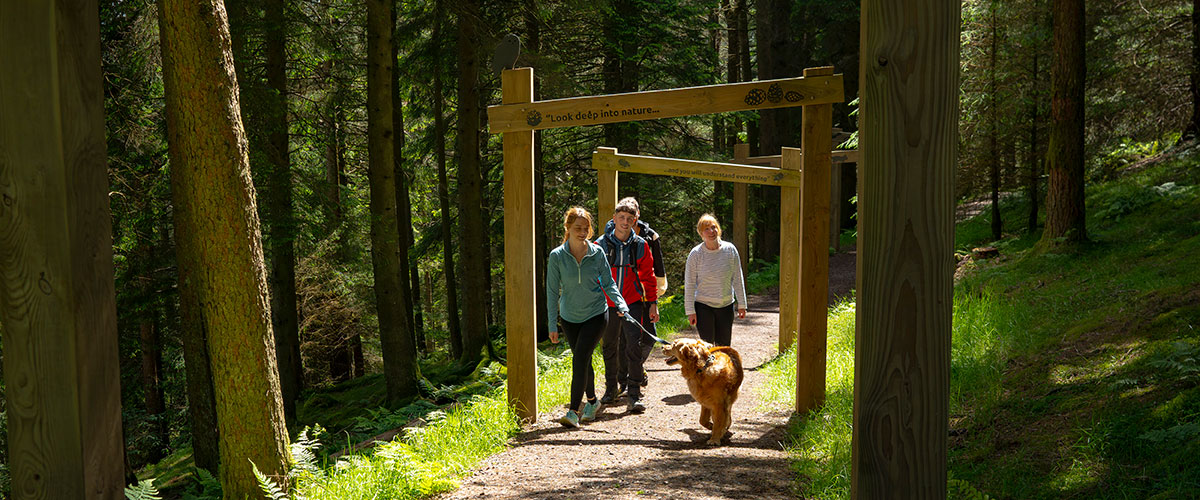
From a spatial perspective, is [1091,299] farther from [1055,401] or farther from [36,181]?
[36,181]

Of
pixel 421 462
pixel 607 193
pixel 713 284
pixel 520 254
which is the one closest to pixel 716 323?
pixel 713 284

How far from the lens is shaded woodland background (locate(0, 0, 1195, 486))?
1077cm

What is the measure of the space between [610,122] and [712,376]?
101 inches

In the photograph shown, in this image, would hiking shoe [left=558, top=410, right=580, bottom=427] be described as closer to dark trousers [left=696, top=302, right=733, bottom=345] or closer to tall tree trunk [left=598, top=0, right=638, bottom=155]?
dark trousers [left=696, top=302, right=733, bottom=345]

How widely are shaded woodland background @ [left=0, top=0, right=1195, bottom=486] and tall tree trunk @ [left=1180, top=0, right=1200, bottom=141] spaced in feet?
0.73

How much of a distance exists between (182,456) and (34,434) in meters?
14.2

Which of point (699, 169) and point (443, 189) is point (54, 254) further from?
point (443, 189)

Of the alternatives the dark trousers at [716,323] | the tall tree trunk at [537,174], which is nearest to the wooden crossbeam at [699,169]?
the tall tree trunk at [537,174]

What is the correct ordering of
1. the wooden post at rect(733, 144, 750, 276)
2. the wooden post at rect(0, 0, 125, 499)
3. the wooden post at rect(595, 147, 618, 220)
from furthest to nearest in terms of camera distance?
Answer: 1. the wooden post at rect(733, 144, 750, 276)
2. the wooden post at rect(595, 147, 618, 220)
3. the wooden post at rect(0, 0, 125, 499)

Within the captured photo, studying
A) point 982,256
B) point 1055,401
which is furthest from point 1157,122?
point 1055,401

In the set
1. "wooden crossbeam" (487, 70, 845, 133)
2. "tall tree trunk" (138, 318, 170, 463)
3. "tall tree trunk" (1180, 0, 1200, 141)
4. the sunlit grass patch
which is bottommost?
"tall tree trunk" (138, 318, 170, 463)

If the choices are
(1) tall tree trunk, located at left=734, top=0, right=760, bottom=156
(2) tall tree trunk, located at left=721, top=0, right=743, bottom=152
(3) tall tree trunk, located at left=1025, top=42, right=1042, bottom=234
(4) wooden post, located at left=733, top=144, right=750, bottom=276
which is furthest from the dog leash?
(1) tall tree trunk, located at left=734, top=0, right=760, bottom=156

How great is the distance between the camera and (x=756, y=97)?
650cm

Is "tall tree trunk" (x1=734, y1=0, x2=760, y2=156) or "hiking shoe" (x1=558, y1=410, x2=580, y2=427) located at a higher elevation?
"tall tree trunk" (x1=734, y1=0, x2=760, y2=156)
